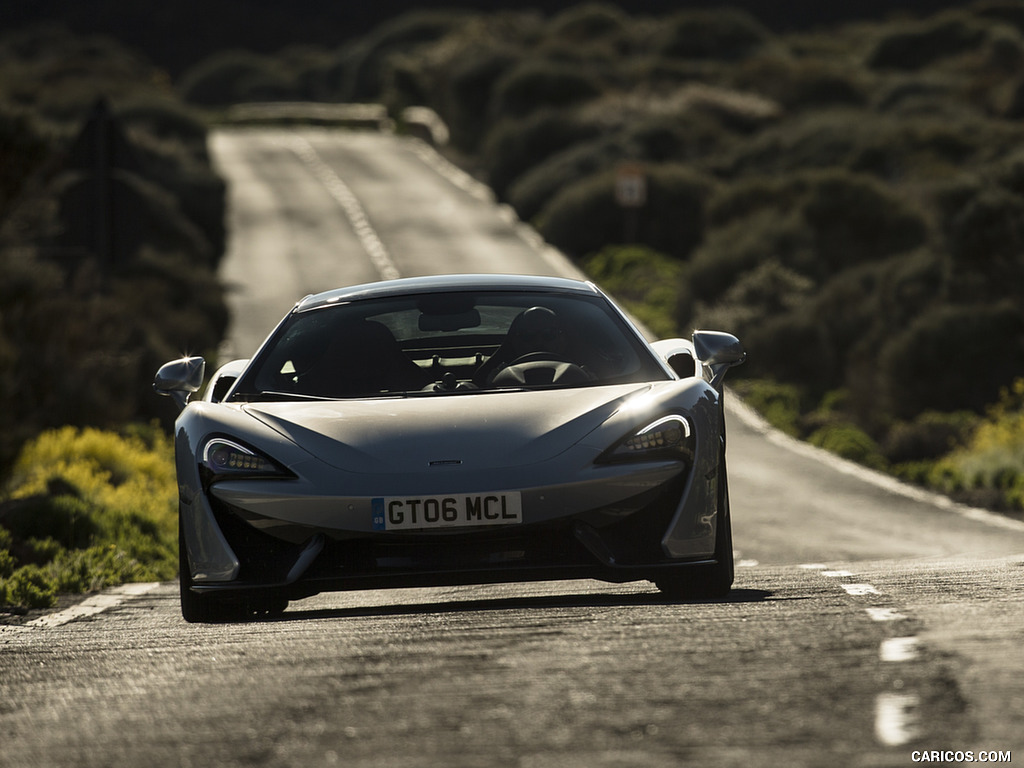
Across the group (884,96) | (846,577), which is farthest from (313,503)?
(884,96)

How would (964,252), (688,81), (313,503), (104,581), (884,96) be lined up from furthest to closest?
(688,81), (884,96), (964,252), (104,581), (313,503)

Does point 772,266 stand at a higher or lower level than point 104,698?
lower

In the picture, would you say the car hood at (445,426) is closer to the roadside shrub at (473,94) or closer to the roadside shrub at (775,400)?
the roadside shrub at (775,400)

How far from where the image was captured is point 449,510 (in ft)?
22.2

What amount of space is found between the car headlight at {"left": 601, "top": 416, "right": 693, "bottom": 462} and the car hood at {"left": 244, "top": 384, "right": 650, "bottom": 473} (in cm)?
15

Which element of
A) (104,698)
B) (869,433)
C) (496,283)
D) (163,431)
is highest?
(496,283)

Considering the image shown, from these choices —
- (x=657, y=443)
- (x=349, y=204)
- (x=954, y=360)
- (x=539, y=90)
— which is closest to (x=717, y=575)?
(x=657, y=443)

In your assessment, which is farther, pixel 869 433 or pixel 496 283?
pixel 869 433

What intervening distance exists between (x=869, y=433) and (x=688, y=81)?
5405 centimetres

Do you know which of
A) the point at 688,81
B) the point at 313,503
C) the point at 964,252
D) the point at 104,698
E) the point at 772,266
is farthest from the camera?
the point at 688,81

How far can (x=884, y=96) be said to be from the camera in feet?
253

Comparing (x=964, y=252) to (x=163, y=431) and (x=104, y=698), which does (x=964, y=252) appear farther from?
(x=104, y=698)

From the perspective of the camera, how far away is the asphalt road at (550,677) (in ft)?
14.7

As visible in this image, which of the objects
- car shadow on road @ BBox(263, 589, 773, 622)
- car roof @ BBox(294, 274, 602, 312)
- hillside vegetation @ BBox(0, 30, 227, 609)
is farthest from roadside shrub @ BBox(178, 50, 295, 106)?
car shadow on road @ BBox(263, 589, 773, 622)
